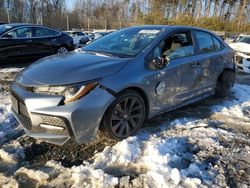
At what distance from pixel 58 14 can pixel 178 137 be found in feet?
127

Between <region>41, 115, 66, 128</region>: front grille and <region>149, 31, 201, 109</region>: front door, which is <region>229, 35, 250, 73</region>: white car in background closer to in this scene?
<region>149, 31, 201, 109</region>: front door

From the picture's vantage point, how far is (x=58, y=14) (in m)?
40.4

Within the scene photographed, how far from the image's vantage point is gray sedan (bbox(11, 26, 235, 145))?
142 inches

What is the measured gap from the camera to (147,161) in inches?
143

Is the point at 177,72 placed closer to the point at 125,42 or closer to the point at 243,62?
the point at 125,42

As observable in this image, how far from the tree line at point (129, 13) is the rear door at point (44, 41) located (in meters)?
25.1

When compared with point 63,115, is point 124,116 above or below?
below

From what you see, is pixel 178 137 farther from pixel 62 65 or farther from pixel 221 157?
pixel 62 65

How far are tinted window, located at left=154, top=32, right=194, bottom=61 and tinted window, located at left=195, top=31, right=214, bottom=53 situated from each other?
0.28 meters

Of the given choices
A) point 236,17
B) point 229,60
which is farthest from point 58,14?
point 229,60

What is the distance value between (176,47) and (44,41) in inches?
267

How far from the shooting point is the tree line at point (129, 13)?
38.2 m

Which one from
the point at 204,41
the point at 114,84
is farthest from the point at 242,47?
the point at 114,84

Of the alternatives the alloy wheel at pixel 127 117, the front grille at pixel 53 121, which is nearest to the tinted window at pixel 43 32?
the alloy wheel at pixel 127 117
